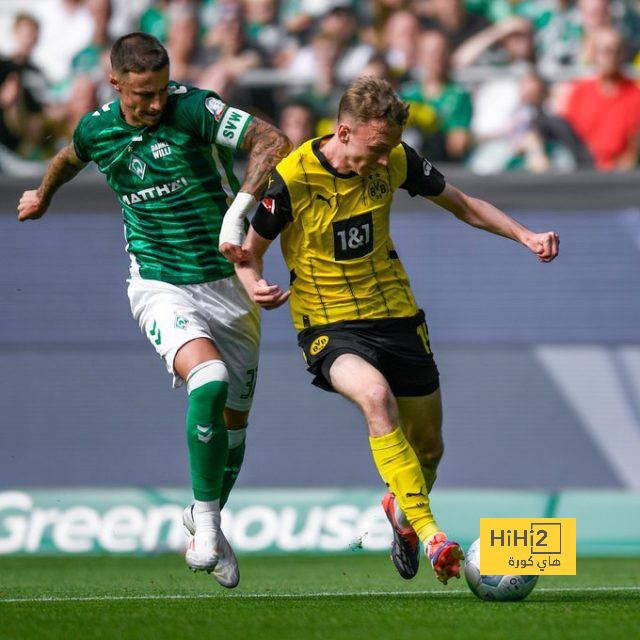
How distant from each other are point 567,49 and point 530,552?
827 cm

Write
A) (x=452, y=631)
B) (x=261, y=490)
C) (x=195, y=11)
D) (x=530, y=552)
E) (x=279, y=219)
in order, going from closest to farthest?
(x=452, y=631) → (x=530, y=552) → (x=279, y=219) → (x=261, y=490) → (x=195, y=11)

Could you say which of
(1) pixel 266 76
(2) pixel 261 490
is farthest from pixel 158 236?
(1) pixel 266 76

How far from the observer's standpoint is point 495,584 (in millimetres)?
6301

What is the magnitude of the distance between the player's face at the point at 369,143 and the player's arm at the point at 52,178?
5.05 feet

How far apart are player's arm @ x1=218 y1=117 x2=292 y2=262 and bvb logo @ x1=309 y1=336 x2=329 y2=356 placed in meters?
0.63

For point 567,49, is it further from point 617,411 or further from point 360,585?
point 360,585

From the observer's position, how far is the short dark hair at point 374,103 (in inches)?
244

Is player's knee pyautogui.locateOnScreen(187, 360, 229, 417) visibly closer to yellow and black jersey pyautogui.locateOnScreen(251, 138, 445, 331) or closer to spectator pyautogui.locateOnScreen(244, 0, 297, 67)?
yellow and black jersey pyautogui.locateOnScreen(251, 138, 445, 331)

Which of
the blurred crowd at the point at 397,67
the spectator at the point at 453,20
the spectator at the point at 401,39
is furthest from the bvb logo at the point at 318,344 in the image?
the spectator at the point at 453,20

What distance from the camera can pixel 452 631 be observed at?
17.1 ft

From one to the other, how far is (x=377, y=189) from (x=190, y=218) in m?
0.97

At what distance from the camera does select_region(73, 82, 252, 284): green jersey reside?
678cm

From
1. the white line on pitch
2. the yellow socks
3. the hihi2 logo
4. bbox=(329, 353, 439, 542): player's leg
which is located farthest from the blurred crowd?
the hihi2 logo

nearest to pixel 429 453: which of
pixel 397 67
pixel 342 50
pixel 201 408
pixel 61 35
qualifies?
pixel 201 408
